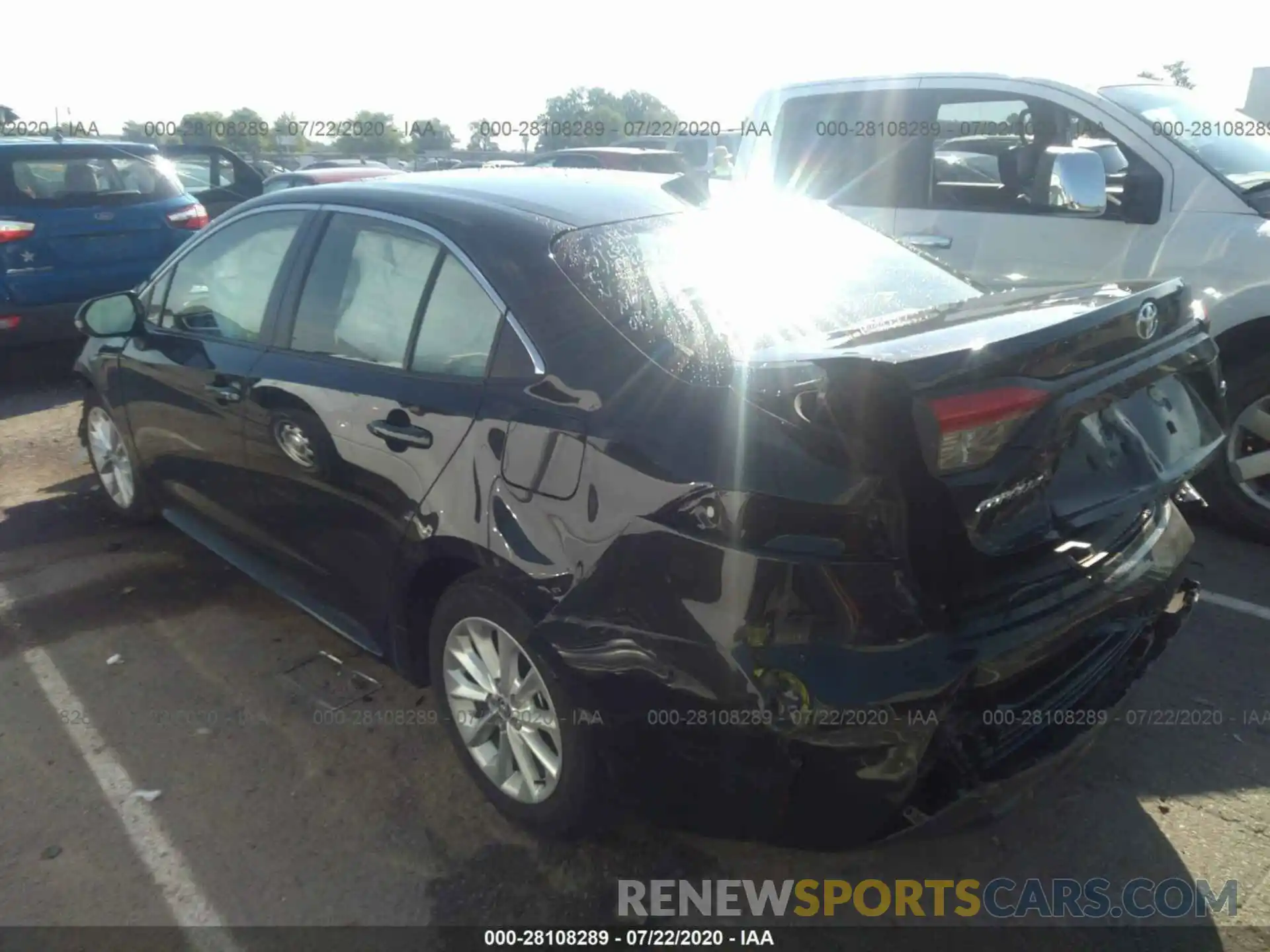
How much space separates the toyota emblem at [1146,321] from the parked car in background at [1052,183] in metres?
0.89

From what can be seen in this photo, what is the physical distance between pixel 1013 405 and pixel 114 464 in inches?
168

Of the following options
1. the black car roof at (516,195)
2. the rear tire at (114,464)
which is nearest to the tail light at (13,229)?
the rear tire at (114,464)

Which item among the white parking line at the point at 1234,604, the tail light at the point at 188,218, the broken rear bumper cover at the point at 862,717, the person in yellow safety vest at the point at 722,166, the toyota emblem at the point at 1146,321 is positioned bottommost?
the white parking line at the point at 1234,604

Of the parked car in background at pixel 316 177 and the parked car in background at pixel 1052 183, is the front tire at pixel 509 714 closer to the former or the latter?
the parked car in background at pixel 1052 183

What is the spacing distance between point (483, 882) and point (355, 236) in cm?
196

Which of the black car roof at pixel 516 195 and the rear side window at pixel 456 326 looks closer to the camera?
the rear side window at pixel 456 326

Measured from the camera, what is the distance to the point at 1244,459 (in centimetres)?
443

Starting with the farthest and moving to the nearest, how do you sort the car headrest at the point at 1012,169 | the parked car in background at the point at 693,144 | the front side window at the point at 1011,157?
the parked car in background at the point at 693,144 < the car headrest at the point at 1012,169 < the front side window at the point at 1011,157

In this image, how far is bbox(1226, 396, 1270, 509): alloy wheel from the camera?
4383 millimetres

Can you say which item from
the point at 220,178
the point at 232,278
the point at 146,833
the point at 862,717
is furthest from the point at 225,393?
the point at 220,178

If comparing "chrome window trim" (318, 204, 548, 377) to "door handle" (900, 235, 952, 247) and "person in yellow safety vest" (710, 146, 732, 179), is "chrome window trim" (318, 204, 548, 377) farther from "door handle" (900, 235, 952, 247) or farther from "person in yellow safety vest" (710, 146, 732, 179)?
"person in yellow safety vest" (710, 146, 732, 179)

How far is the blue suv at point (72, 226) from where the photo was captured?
7.11m

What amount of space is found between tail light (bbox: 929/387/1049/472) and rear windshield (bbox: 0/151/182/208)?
7.36 meters

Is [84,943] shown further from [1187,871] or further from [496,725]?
[1187,871]
